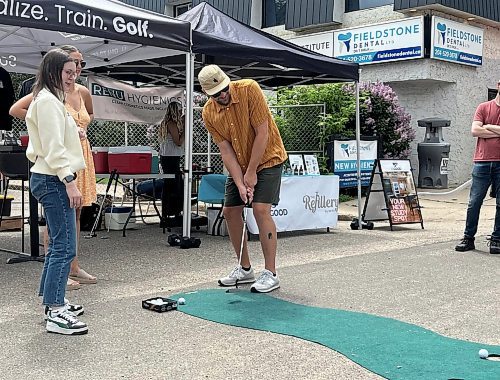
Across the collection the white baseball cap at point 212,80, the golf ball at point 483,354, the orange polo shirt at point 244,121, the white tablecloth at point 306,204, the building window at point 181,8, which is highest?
the building window at point 181,8

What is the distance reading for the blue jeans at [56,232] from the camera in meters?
4.33

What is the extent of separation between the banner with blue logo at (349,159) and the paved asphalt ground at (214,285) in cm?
304

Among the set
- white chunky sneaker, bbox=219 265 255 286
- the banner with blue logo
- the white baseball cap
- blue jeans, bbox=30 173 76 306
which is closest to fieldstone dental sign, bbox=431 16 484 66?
the banner with blue logo

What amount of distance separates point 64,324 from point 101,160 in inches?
194

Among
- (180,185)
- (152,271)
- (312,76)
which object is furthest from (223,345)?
(312,76)

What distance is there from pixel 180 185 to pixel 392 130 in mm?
7151

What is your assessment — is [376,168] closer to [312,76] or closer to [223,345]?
[312,76]

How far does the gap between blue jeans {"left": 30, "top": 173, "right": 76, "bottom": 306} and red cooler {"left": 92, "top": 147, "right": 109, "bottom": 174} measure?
15.3ft

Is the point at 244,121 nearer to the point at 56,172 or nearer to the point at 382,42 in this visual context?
the point at 56,172

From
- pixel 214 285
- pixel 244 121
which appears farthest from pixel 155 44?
pixel 214 285

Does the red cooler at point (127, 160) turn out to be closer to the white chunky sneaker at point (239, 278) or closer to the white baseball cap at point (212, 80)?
the white chunky sneaker at point (239, 278)

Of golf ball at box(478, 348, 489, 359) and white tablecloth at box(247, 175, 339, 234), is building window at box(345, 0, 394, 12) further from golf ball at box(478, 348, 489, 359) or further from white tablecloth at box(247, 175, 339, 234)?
golf ball at box(478, 348, 489, 359)

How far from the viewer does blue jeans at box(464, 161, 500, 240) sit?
7.79m

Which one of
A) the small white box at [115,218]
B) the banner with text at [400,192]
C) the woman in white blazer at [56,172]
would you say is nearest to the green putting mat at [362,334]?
the woman in white blazer at [56,172]
